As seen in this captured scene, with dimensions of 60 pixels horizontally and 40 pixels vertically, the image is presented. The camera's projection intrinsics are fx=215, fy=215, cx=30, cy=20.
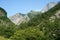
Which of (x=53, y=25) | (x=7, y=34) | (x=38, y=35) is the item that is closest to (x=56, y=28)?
(x=53, y=25)

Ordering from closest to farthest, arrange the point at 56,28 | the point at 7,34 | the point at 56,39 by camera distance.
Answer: the point at 56,39 → the point at 56,28 → the point at 7,34

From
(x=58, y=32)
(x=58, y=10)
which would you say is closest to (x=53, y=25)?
(x=58, y=32)

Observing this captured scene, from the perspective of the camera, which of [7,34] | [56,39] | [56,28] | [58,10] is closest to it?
[56,39]

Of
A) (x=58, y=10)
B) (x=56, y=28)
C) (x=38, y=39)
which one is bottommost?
(x=38, y=39)

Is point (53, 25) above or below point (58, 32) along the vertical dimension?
above

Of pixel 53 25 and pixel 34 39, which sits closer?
pixel 34 39

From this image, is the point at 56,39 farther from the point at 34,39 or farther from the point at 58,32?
the point at 34,39

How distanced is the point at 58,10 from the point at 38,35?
373 feet

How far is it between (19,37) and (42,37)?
7685 millimetres

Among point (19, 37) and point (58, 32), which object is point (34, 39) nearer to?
point (19, 37)

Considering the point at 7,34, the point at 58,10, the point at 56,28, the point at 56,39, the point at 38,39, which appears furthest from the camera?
the point at 58,10

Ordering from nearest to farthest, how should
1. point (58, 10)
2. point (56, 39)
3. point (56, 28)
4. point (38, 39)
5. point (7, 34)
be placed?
point (38, 39)
point (56, 39)
point (56, 28)
point (7, 34)
point (58, 10)

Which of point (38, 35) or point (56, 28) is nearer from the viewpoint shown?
point (38, 35)

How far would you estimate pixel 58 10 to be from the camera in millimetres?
183750
